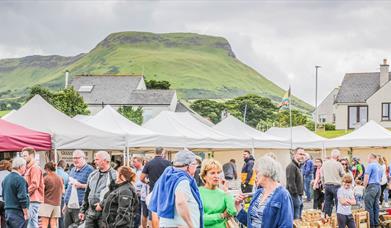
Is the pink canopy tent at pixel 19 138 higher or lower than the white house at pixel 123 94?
lower

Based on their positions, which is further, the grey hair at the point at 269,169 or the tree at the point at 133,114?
the tree at the point at 133,114

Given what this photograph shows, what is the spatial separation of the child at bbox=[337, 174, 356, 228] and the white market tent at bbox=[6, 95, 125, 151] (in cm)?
624

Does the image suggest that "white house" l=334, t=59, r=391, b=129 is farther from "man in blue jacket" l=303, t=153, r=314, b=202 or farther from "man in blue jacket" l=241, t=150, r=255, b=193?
"man in blue jacket" l=241, t=150, r=255, b=193

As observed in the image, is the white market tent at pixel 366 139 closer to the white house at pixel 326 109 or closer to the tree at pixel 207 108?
the tree at pixel 207 108

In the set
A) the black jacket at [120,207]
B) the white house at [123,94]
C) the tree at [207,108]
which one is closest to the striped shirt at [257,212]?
the black jacket at [120,207]

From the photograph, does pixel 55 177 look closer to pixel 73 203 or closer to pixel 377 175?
pixel 73 203

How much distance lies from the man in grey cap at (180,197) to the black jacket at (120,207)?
1841mm

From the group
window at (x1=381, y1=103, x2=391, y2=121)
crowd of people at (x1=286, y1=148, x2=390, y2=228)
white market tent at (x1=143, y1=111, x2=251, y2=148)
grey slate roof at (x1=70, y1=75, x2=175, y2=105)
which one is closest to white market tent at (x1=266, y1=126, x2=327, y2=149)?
white market tent at (x1=143, y1=111, x2=251, y2=148)

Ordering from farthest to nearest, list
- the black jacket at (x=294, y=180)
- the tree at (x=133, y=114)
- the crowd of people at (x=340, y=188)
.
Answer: the tree at (x=133, y=114) → the black jacket at (x=294, y=180) → the crowd of people at (x=340, y=188)

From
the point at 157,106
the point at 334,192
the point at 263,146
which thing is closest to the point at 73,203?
the point at 334,192

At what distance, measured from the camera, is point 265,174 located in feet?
21.7

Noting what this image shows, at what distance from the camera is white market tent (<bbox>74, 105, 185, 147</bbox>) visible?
64.3ft

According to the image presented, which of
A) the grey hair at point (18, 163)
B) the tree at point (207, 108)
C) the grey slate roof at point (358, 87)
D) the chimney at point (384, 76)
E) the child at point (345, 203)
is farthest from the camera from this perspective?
the tree at point (207, 108)

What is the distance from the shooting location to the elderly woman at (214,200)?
298 inches
